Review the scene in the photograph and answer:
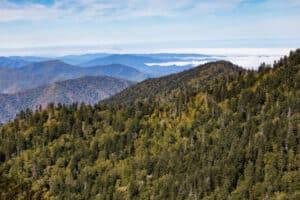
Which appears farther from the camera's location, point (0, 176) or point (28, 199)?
point (0, 176)

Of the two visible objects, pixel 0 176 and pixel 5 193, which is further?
pixel 0 176

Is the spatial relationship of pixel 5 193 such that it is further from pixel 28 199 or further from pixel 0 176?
pixel 0 176

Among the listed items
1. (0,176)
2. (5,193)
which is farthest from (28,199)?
(0,176)
